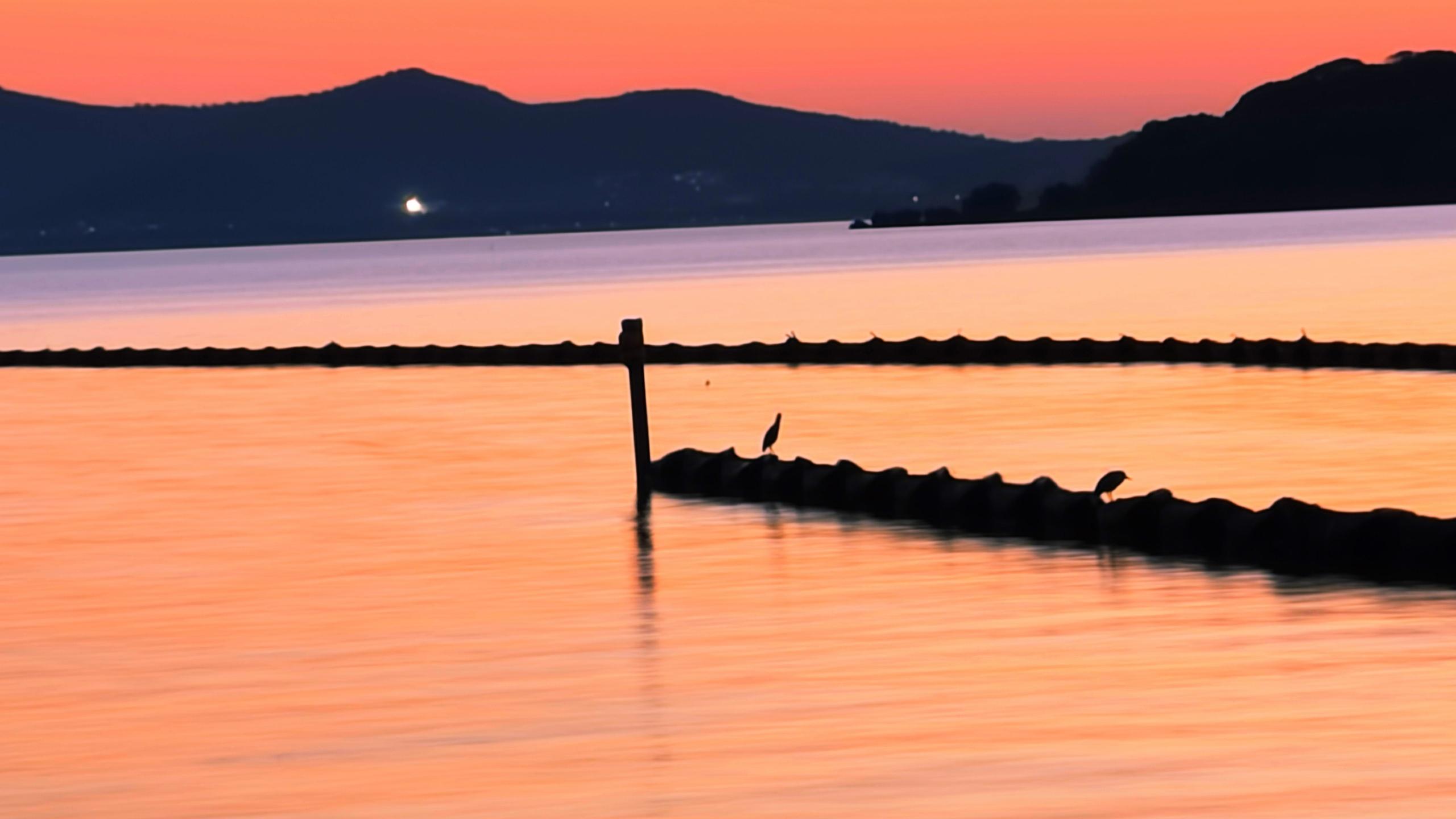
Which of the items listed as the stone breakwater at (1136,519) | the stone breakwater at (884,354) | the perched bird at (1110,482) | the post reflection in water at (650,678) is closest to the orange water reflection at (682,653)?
the post reflection in water at (650,678)

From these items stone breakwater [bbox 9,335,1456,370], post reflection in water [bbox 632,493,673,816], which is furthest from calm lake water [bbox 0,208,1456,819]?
stone breakwater [bbox 9,335,1456,370]

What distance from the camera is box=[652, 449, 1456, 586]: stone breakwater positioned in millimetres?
17609

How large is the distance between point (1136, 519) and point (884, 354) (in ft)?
103

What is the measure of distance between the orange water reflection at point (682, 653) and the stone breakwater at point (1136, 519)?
495 millimetres

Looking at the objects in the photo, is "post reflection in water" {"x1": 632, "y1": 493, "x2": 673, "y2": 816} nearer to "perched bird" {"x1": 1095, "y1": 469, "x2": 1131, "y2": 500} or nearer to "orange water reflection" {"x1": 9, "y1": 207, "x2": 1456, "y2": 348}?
"perched bird" {"x1": 1095, "y1": 469, "x2": 1131, "y2": 500}

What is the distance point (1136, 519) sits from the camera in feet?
65.1

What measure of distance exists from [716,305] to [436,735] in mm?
94709

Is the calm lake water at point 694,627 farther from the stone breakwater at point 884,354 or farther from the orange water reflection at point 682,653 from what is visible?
the stone breakwater at point 884,354

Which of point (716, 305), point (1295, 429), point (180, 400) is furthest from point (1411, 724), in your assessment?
point (716, 305)

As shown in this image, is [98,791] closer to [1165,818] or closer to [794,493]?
[1165,818]

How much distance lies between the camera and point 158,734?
13.3 metres

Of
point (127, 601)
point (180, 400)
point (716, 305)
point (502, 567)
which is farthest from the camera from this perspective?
point (716, 305)

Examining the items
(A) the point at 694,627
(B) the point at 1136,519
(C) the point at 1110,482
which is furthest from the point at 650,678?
(C) the point at 1110,482

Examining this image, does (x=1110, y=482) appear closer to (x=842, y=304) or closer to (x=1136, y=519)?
(x=1136, y=519)
